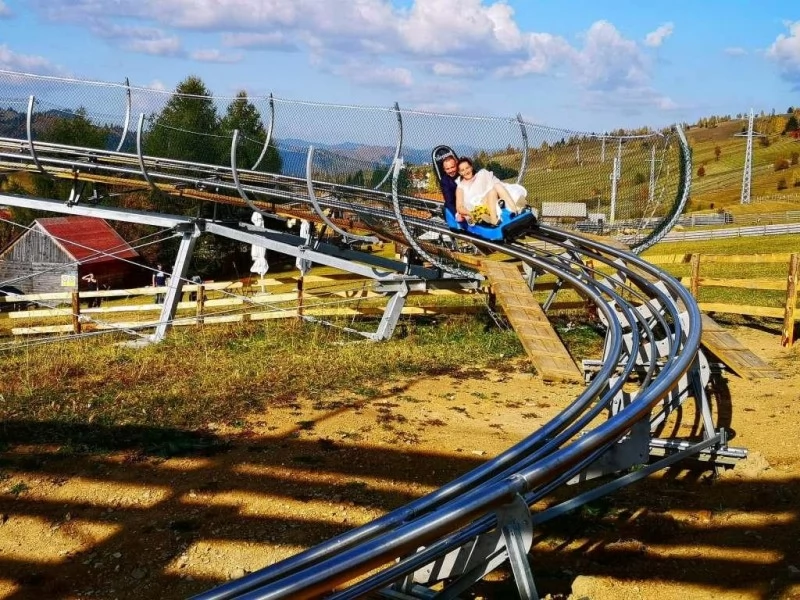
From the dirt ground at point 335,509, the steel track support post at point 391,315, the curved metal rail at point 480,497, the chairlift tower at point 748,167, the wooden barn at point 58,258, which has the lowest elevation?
the wooden barn at point 58,258

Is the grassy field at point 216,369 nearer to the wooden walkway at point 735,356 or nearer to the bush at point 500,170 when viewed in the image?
the bush at point 500,170

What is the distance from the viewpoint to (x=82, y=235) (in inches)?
1676

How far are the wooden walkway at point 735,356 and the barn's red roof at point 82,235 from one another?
1339 inches

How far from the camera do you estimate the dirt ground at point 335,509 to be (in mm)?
5121

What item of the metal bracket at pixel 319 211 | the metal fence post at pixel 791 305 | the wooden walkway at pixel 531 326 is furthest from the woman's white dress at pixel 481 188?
the metal fence post at pixel 791 305

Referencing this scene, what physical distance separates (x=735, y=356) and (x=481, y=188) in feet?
11.1

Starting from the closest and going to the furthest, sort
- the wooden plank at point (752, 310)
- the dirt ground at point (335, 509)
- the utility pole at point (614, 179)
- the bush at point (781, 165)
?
the dirt ground at point (335, 509), the utility pole at point (614, 179), the wooden plank at point (752, 310), the bush at point (781, 165)

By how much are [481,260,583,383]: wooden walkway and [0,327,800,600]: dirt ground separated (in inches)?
29.9

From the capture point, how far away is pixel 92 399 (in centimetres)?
891

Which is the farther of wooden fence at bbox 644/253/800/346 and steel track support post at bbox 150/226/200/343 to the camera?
steel track support post at bbox 150/226/200/343

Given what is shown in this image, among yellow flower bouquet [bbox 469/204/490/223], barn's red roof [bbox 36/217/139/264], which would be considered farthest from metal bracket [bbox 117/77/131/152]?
barn's red roof [bbox 36/217/139/264]

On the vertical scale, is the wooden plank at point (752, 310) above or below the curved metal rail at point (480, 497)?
below

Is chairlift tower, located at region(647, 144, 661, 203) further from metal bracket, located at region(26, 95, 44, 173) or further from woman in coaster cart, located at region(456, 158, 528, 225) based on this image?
metal bracket, located at region(26, 95, 44, 173)

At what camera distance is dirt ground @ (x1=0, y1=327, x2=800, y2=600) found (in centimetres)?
512
